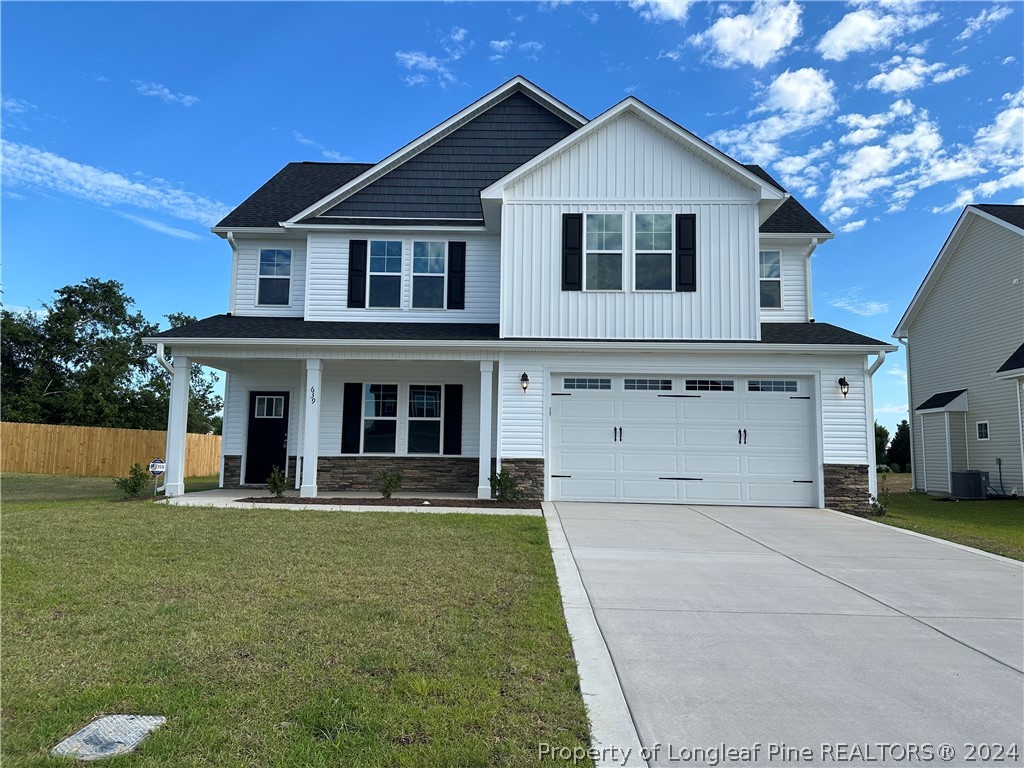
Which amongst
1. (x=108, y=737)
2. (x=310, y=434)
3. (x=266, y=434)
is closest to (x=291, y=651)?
(x=108, y=737)

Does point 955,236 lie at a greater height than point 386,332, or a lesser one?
greater

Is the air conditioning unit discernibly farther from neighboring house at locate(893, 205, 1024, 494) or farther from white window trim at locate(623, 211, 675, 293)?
white window trim at locate(623, 211, 675, 293)

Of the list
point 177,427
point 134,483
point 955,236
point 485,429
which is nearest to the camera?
point 485,429

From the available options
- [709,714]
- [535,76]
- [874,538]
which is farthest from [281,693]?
[535,76]

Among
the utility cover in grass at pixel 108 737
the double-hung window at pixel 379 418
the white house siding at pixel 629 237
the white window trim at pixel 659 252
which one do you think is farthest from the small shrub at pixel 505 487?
the utility cover in grass at pixel 108 737

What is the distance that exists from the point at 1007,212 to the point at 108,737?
21.6 meters

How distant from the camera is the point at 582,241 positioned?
40.4 ft

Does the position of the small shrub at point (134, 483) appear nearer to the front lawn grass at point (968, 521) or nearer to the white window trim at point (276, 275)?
the white window trim at point (276, 275)

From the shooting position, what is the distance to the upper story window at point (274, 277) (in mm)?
14398

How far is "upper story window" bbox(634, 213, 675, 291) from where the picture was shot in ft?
40.2

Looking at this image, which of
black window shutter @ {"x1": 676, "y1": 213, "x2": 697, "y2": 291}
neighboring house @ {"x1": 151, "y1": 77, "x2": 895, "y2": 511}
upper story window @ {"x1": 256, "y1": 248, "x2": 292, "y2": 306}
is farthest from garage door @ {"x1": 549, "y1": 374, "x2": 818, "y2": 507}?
upper story window @ {"x1": 256, "y1": 248, "x2": 292, "y2": 306}

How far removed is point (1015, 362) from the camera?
15.2m

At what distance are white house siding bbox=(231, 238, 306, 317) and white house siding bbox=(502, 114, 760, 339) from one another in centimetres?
506

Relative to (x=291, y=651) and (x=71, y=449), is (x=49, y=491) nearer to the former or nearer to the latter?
(x=71, y=449)
